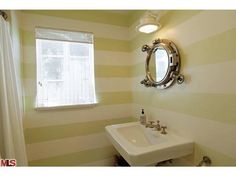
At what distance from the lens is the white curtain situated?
1.02 meters

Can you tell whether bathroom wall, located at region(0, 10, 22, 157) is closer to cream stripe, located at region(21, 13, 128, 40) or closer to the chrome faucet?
cream stripe, located at region(21, 13, 128, 40)

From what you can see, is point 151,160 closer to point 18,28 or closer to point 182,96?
point 182,96

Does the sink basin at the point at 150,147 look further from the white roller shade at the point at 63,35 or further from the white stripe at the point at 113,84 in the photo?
the white roller shade at the point at 63,35

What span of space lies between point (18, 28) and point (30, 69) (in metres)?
0.39

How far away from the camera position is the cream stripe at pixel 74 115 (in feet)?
5.23

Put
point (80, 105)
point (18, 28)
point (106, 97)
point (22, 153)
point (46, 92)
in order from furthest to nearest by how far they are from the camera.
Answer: point (106, 97)
point (80, 105)
point (46, 92)
point (18, 28)
point (22, 153)

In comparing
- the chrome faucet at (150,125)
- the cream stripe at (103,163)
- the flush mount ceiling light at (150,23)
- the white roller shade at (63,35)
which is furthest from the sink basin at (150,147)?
the white roller shade at (63,35)

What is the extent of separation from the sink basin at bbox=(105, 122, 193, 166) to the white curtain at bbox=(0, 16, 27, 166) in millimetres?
700

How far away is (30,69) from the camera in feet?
5.16

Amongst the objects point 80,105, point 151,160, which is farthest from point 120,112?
point 151,160

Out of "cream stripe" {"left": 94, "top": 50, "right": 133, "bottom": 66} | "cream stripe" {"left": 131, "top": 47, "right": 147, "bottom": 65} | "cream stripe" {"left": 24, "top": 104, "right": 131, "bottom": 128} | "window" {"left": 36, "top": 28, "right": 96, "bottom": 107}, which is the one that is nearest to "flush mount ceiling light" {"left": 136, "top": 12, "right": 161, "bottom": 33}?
"cream stripe" {"left": 131, "top": 47, "right": 147, "bottom": 65}

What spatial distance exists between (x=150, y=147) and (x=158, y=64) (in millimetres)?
766
